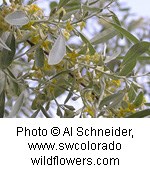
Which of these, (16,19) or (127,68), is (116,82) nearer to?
(127,68)

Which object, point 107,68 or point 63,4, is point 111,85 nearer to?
point 107,68

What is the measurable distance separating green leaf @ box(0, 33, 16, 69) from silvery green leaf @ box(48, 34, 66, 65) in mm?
102

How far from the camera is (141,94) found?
3.51ft

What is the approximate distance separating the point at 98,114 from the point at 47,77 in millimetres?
176

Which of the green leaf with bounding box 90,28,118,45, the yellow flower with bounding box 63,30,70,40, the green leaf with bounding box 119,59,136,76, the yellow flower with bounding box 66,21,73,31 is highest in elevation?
the yellow flower with bounding box 66,21,73,31

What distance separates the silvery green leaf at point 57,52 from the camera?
98 cm

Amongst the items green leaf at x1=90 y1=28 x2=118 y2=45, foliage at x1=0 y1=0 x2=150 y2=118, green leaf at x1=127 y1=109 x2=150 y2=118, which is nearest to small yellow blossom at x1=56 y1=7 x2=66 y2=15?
foliage at x1=0 y1=0 x2=150 y2=118

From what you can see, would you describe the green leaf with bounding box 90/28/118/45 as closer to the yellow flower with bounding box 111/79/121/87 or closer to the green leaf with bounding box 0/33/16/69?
the yellow flower with bounding box 111/79/121/87

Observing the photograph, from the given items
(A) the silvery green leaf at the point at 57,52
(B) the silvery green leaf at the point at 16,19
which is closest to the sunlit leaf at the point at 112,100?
(A) the silvery green leaf at the point at 57,52

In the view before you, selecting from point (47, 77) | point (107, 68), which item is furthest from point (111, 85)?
point (47, 77)

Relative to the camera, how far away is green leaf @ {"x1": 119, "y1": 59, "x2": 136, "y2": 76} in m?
1.13

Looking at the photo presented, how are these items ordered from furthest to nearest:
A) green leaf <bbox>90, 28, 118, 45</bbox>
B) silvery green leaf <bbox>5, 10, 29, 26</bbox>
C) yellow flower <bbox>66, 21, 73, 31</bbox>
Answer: green leaf <bbox>90, 28, 118, 45</bbox> → yellow flower <bbox>66, 21, 73, 31</bbox> → silvery green leaf <bbox>5, 10, 29, 26</bbox>

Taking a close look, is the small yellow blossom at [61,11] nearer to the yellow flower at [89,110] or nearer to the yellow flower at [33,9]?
the yellow flower at [33,9]

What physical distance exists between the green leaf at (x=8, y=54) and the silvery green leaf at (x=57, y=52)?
102 millimetres
